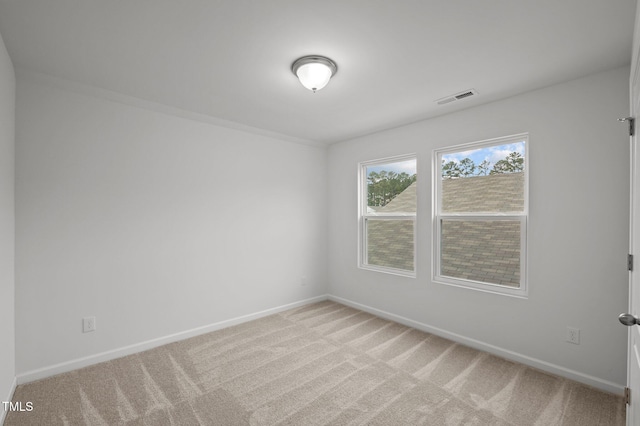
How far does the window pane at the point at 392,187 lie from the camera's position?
367 cm

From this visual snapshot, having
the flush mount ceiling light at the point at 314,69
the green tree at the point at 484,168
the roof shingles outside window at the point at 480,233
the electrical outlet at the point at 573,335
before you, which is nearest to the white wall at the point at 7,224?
the flush mount ceiling light at the point at 314,69

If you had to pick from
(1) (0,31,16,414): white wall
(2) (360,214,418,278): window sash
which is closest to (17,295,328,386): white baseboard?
(1) (0,31,16,414): white wall

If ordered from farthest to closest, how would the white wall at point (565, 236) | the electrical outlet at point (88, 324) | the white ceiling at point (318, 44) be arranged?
the electrical outlet at point (88, 324) → the white wall at point (565, 236) → the white ceiling at point (318, 44)

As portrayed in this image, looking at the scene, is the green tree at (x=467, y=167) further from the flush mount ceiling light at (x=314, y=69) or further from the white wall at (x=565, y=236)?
the flush mount ceiling light at (x=314, y=69)

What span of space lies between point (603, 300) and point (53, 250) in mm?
4417

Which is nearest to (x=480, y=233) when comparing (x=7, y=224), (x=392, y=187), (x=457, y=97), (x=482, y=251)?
(x=482, y=251)

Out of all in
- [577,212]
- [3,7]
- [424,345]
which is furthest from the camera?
[424,345]

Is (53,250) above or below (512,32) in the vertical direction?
below

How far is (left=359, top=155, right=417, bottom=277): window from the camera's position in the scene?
3668 mm

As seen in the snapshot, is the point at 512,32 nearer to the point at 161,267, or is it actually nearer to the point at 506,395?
the point at 506,395

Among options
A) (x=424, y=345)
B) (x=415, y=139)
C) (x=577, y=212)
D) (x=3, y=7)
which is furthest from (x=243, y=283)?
(x=577, y=212)

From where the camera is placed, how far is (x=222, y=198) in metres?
3.50

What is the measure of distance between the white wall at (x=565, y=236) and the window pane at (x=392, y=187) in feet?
1.87

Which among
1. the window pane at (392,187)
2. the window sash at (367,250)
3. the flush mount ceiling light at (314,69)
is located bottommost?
the window sash at (367,250)
